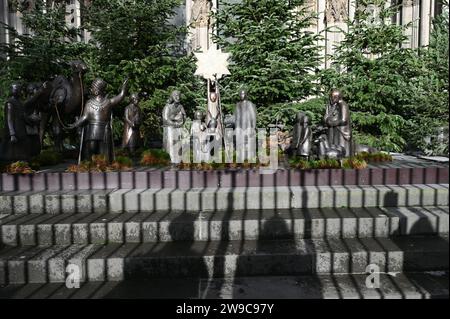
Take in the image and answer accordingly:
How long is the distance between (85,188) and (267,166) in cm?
367

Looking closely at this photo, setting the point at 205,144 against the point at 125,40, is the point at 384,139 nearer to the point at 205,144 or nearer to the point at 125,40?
the point at 205,144

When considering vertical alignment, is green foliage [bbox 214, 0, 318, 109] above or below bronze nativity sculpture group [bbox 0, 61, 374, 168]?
above

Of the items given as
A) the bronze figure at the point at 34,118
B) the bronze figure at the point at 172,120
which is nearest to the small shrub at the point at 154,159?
the bronze figure at the point at 172,120

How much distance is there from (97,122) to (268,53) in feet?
21.4

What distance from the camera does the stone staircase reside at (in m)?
4.30

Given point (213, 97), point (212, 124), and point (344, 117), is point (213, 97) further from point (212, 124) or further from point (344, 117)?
point (344, 117)

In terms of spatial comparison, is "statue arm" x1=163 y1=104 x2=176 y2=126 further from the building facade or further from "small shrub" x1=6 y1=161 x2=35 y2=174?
the building facade

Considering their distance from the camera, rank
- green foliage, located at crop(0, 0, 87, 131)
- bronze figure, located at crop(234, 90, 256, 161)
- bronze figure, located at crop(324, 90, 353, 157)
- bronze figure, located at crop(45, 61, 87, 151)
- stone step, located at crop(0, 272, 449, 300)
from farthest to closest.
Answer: green foliage, located at crop(0, 0, 87, 131) → bronze figure, located at crop(45, 61, 87, 151) → bronze figure, located at crop(234, 90, 256, 161) → bronze figure, located at crop(324, 90, 353, 157) → stone step, located at crop(0, 272, 449, 300)

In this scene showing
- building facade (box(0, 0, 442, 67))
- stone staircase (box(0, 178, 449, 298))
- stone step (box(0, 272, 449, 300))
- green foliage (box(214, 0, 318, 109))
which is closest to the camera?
stone step (box(0, 272, 449, 300))

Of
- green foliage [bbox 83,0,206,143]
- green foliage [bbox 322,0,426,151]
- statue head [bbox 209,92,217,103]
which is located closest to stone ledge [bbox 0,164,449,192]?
statue head [bbox 209,92,217,103]

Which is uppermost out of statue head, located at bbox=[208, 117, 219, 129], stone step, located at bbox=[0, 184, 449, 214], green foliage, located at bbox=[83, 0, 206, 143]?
green foliage, located at bbox=[83, 0, 206, 143]

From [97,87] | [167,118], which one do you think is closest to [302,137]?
[167,118]

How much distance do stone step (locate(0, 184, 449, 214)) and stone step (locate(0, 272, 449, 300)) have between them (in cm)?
158

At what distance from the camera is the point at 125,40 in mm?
12320
